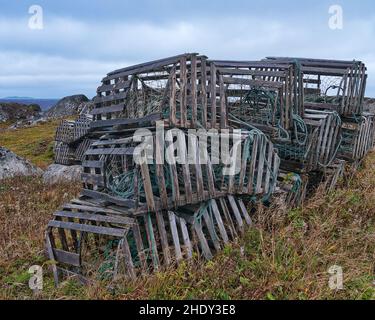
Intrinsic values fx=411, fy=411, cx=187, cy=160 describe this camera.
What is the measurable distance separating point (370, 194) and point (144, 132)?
410cm

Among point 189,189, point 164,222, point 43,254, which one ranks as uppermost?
point 189,189

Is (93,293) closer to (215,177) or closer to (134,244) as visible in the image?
(134,244)

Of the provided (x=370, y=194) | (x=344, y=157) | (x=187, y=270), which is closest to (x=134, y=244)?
(x=187, y=270)

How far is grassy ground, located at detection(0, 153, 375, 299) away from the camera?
159 inches

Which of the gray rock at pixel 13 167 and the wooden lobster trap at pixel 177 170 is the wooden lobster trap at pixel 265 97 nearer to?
the wooden lobster trap at pixel 177 170

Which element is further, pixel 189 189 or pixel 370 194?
pixel 370 194

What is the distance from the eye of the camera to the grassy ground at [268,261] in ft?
13.2

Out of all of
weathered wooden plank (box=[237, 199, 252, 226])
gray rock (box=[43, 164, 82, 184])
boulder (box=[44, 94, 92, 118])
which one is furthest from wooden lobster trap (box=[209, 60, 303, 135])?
boulder (box=[44, 94, 92, 118])

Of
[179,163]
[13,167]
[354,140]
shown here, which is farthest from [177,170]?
[13,167]

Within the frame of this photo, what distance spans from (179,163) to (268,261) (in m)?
1.53

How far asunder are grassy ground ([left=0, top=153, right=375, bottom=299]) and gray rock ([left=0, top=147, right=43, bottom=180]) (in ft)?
20.0

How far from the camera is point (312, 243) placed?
4902 mm

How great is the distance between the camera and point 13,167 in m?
13.0

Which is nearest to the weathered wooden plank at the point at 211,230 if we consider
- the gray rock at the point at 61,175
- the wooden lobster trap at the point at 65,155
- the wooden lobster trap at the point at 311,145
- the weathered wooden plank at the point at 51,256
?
the weathered wooden plank at the point at 51,256
